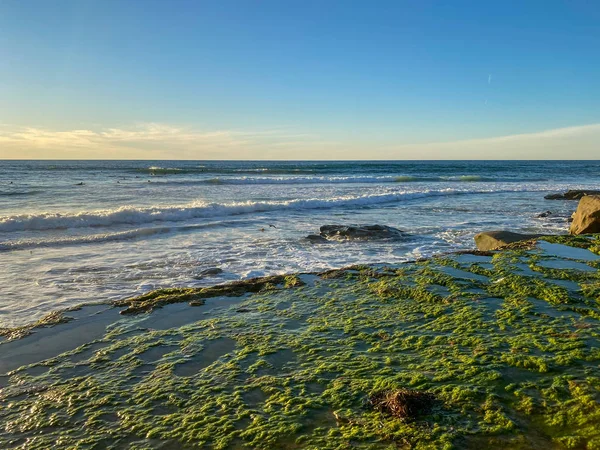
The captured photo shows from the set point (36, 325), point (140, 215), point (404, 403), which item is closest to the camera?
point (404, 403)

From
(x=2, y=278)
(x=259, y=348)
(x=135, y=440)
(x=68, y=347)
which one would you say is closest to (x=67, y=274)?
(x=2, y=278)

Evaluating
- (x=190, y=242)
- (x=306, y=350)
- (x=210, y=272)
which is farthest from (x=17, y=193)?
(x=306, y=350)

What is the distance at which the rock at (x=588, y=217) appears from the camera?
11539 millimetres

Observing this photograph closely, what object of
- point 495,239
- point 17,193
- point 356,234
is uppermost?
point 17,193

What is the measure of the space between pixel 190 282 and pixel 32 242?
7041 mm

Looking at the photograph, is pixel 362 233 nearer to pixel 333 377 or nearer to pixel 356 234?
pixel 356 234

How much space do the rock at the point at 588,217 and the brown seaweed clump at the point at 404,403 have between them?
10.4 metres

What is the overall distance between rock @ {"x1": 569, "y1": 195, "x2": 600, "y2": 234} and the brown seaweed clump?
10.4 m

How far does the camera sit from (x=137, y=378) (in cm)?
435

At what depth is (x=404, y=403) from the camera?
3498mm

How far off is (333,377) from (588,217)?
35.2ft

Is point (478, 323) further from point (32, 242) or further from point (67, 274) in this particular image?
point (32, 242)

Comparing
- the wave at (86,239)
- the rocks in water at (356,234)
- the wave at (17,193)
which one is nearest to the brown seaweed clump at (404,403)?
the rocks in water at (356,234)

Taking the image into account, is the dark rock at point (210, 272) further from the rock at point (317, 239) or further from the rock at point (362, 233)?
the rock at point (362, 233)
